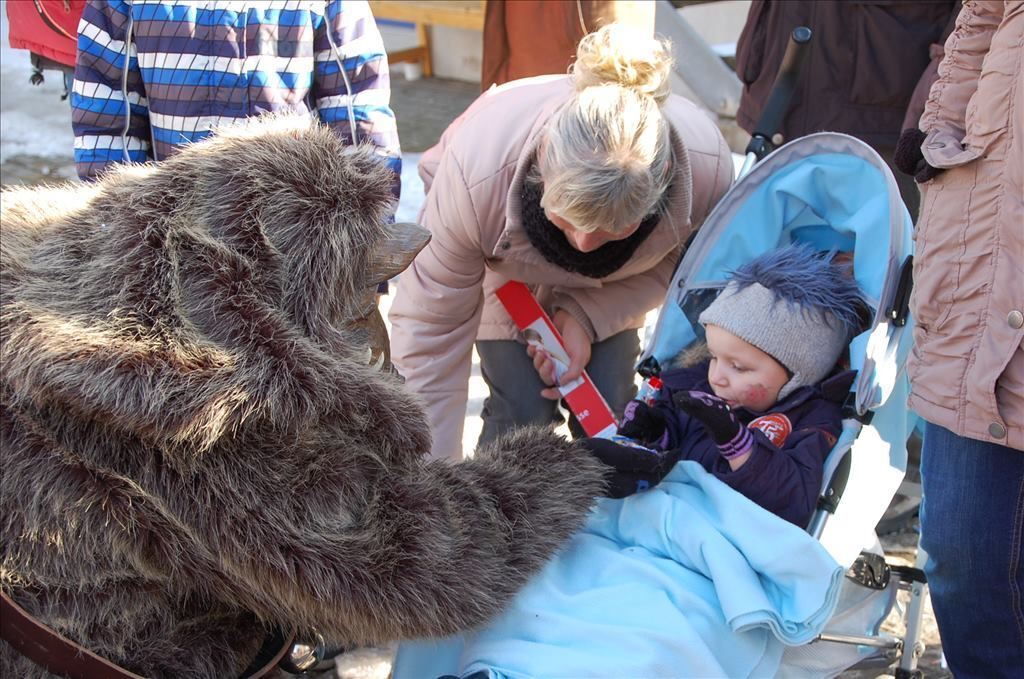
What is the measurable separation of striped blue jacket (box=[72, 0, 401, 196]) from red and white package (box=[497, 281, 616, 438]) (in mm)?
607

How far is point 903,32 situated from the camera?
A: 2891mm

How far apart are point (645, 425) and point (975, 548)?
72 centimetres

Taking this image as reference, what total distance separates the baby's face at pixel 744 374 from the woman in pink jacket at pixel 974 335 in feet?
1.20

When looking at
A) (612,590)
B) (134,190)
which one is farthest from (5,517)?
(612,590)

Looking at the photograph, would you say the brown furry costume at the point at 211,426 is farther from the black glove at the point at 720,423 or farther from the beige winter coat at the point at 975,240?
the beige winter coat at the point at 975,240

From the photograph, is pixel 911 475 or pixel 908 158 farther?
pixel 911 475

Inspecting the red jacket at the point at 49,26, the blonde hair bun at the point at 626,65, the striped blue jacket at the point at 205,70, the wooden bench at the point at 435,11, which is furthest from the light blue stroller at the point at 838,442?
the wooden bench at the point at 435,11

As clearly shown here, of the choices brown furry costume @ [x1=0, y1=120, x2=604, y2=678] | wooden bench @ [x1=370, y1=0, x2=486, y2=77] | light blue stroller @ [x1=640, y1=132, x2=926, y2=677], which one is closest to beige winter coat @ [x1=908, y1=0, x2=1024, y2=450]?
light blue stroller @ [x1=640, y1=132, x2=926, y2=677]

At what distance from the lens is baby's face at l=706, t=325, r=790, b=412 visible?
7.25 ft

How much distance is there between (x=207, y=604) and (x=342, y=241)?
64cm

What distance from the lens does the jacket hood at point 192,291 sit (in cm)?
134

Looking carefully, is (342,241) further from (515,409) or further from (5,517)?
(515,409)

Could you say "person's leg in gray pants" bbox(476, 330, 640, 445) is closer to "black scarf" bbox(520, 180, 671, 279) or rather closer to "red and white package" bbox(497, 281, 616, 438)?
"red and white package" bbox(497, 281, 616, 438)

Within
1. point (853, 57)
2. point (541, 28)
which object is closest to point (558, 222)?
point (853, 57)
